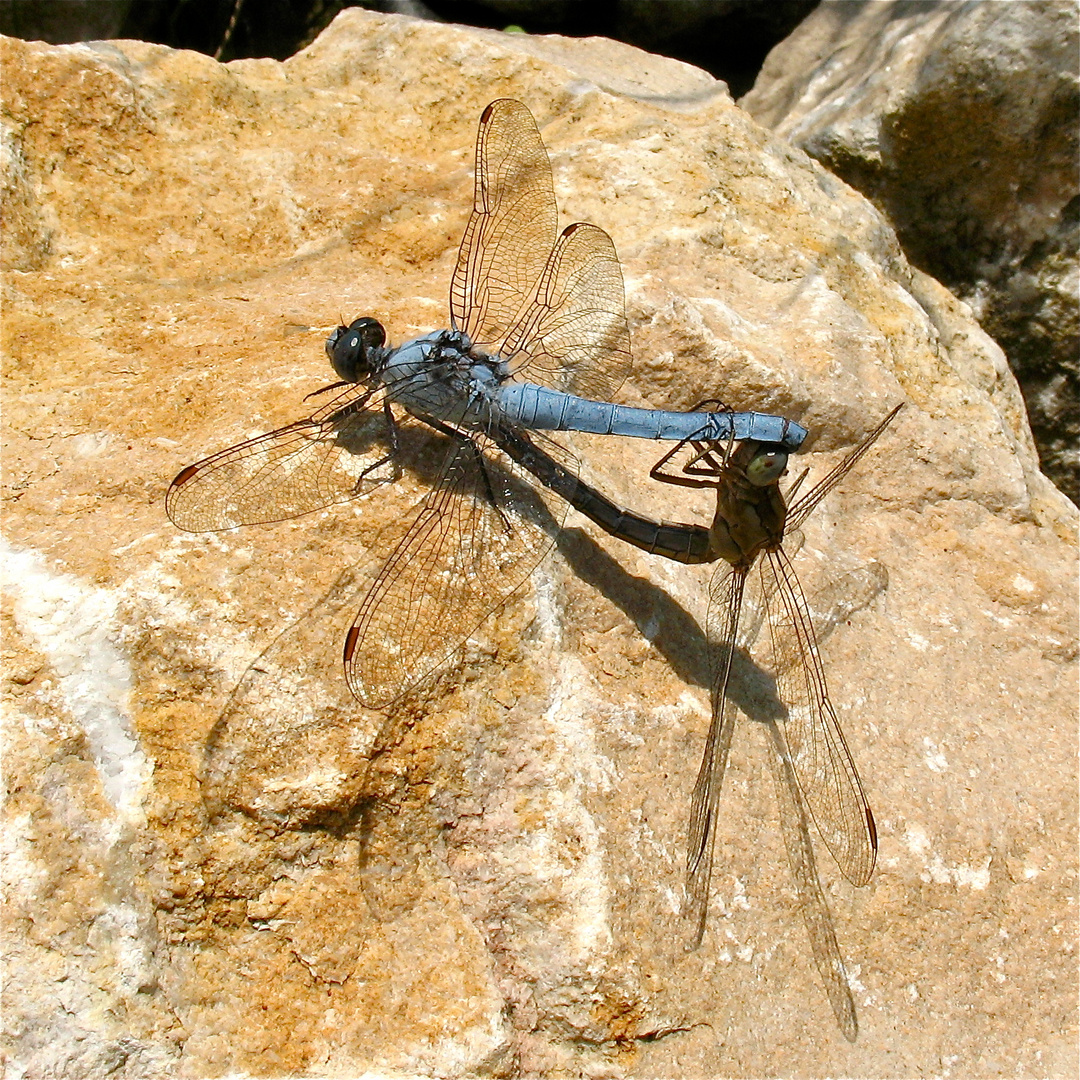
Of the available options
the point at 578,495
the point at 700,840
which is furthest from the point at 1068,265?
the point at 700,840

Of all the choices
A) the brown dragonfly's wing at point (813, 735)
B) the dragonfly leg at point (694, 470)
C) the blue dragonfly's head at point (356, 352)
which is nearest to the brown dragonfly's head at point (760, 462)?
the dragonfly leg at point (694, 470)

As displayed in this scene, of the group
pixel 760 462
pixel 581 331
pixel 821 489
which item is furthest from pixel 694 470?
pixel 581 331

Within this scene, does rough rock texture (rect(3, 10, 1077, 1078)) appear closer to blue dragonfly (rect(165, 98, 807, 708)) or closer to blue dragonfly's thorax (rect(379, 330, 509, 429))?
blue dragonfly (rect(165, 98, 807, 708))

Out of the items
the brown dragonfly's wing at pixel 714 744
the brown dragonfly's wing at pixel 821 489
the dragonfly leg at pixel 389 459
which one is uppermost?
the brown dragonfly's wing at pixel 821 489

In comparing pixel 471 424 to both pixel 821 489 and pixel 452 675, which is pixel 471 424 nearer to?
pixel 452 675

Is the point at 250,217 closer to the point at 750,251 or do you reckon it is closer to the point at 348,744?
the point at 750,251

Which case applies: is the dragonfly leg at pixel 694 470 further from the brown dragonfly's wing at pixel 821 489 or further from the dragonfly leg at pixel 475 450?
the dragonfly leg at pixel 475 450
